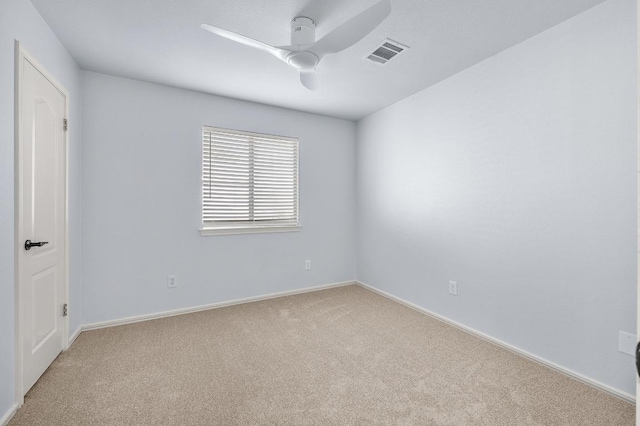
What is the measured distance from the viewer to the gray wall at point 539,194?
1.84m

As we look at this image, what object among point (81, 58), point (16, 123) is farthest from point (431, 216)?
point (81, 58)

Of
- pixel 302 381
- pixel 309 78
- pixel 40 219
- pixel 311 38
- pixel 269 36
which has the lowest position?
pixel 302 381

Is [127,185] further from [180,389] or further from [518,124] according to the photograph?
[518,124]

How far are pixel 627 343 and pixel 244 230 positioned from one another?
3.36 m

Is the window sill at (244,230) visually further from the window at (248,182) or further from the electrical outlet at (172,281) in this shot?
the electrical outlet at (172,281)

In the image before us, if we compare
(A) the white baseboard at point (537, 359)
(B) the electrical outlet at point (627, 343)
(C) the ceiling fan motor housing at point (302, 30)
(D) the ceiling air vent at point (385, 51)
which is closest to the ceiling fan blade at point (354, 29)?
(C) the ceiling fan motor housing at point (302, 30)

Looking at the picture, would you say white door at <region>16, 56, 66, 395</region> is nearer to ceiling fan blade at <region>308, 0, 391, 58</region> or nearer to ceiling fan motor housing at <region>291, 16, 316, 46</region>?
ceiling fan motor housing at <region>291, 16, 316, 46</region>

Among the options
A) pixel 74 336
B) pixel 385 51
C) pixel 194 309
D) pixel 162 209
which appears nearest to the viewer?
pixel 385 51

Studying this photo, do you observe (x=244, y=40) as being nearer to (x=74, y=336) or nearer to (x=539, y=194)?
(x=539, y=194)

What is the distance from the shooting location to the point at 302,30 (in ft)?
6.45

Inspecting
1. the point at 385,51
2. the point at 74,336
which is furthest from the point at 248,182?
the point at 74,336

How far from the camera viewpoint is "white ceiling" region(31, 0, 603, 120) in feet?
6.23

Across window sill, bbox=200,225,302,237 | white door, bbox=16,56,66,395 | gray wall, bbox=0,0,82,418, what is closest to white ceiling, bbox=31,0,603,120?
gray wall, bbox=0,0,82,418

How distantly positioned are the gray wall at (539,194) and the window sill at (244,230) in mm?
1533
